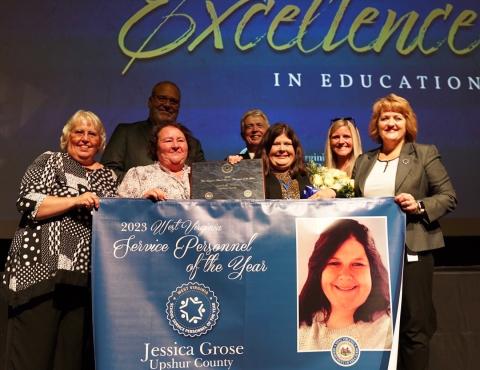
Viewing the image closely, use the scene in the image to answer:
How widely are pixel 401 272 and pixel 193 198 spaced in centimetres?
106

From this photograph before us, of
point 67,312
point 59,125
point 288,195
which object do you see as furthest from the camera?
point 59,125

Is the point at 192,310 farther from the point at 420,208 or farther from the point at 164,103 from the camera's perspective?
the point at 164,103

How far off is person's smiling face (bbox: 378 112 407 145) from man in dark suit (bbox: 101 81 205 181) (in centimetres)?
131

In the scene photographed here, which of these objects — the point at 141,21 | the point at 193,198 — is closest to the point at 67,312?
the point at 193,198

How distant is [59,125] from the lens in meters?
4.48

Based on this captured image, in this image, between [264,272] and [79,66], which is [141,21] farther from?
[264,272]

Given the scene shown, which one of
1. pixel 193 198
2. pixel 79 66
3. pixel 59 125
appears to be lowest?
pixel 193 198

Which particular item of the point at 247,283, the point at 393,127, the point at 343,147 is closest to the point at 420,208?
the point at 393,127

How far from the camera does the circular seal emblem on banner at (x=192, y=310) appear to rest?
2715 millimetres

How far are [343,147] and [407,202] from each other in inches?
40.9

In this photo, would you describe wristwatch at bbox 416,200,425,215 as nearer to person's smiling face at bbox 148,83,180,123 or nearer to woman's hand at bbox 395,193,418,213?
woman's hand at bbox 395,193,418,213

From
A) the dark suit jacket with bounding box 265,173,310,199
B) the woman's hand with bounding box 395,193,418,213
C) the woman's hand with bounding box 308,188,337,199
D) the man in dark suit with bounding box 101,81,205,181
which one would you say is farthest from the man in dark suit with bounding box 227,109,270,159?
the woman's hand with bounding box 395,193,418,213

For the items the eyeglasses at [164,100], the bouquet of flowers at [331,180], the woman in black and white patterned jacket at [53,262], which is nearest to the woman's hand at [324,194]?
the bouquet of flowers at [331,180]

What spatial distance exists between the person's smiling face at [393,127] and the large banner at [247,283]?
1.34 feet
